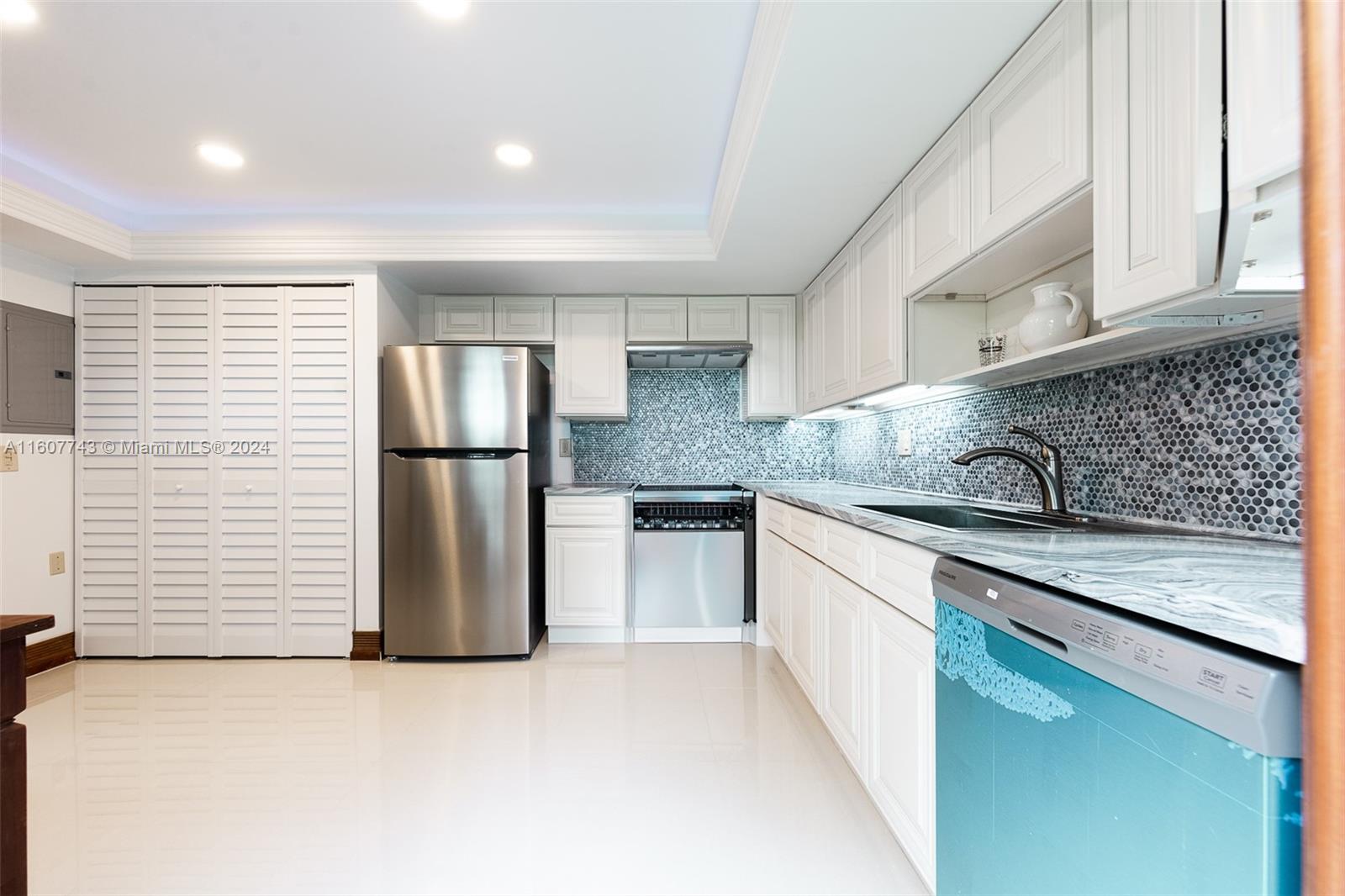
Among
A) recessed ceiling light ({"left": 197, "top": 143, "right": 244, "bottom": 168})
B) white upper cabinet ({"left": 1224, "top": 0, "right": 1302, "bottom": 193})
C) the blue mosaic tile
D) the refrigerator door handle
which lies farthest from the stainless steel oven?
white upper cabinet ({"left": 1224, "top": 0, "right": 1302, "bottom": 193})

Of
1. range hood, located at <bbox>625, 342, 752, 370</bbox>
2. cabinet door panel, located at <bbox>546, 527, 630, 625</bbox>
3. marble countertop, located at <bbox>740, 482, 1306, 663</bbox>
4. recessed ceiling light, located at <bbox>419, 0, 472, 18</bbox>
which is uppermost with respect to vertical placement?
recessed ceiling light, located at <bbox>419, 0, 472, 18</bbox>

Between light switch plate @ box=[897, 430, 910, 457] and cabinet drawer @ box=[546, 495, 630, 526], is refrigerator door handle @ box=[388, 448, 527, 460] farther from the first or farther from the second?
light switch plate @ box=[897, 430, 910, 457]

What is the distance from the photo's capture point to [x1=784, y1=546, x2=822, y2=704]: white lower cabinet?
2.29 metres

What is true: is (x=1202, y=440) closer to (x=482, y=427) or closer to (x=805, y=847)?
(x=805, y=847)

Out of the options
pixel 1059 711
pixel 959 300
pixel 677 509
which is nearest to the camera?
pixel 1059 711

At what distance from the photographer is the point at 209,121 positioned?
2.31 metres

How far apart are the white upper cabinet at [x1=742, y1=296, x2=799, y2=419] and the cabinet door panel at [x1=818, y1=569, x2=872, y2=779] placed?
180cm

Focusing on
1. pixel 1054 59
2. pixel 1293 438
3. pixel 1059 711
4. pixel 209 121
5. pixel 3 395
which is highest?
pixel 209 121

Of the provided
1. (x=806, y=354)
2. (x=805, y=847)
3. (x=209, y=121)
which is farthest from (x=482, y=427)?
(x=805, y=847)

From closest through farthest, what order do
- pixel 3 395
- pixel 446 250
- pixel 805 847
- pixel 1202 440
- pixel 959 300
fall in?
1. pixel 1202 440
2. pixel 805 847
3. pixel 959 300
4. pixel 3 395
5. pixel 446 250

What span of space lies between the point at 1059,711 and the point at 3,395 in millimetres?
4414

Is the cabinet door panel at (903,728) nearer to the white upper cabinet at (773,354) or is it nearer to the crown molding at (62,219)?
the white upper cabinet at (773,354)

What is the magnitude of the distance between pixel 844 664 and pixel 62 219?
396cm

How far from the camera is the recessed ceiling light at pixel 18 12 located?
5.66ft
